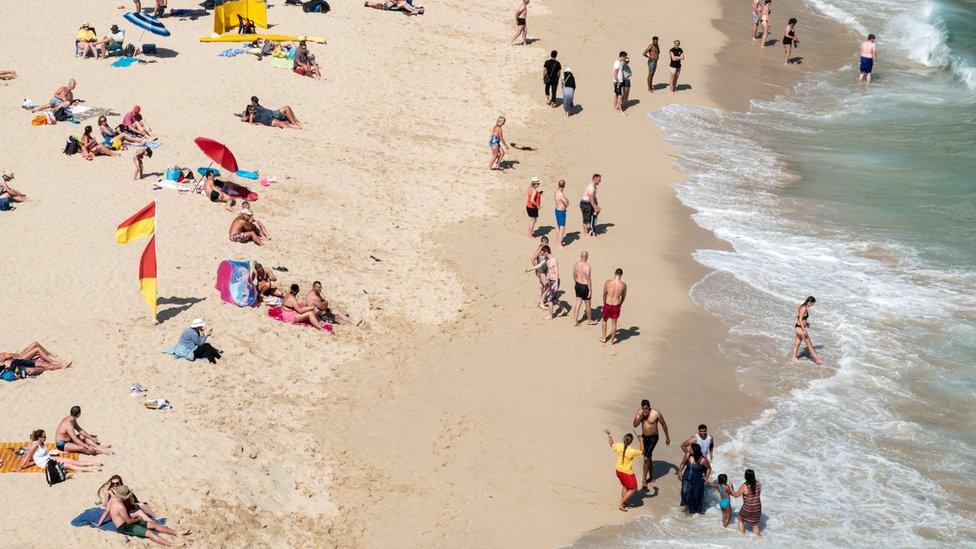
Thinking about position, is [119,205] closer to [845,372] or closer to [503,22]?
[845,372]

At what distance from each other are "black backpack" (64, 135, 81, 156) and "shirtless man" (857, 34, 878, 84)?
20767mm

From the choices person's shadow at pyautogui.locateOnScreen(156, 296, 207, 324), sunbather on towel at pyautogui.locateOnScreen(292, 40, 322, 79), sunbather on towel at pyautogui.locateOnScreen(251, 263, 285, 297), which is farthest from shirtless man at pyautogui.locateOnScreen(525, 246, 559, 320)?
sunbather on towel at pyautogui.locateOnScreen(292, 40, 322, 79)

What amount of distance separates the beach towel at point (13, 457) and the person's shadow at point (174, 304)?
344 centimetres

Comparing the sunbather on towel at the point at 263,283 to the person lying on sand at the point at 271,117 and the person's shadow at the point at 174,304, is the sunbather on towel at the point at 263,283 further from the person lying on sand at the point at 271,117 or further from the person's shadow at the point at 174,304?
the person lying on sand at the point at 271,117

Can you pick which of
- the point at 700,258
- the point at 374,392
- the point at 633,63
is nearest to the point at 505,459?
the point at 374,392

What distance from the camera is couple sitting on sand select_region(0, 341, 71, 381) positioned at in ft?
49.9

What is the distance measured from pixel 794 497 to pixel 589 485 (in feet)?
8.57

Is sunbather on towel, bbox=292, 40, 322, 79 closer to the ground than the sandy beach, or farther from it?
farther from it

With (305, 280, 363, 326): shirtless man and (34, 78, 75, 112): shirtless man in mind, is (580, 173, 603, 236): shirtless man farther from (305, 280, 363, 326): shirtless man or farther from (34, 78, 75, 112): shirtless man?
(34, 78, 75, 112): shirtless man

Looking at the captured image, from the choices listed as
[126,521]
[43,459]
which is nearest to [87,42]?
[43,459]

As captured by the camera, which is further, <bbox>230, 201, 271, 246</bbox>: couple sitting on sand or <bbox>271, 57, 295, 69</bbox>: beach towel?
<bbox>271, 57, 295, 69</bbox>: beach towel

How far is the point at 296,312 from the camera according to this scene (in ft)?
58.0

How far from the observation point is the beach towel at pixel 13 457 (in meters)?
13.4

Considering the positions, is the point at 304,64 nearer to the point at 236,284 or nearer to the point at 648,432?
→ the point at 236,284
